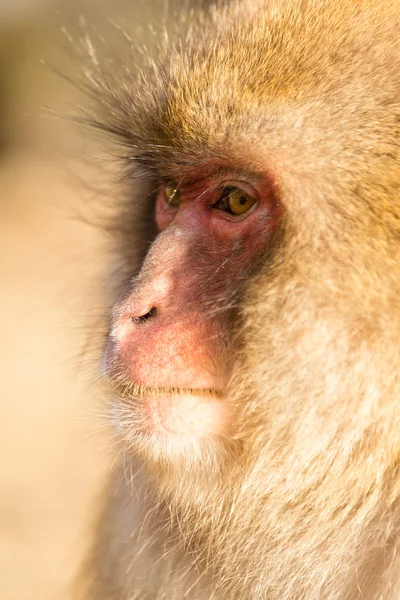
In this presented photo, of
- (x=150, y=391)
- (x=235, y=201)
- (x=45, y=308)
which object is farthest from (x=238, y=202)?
(x=45, y=308)

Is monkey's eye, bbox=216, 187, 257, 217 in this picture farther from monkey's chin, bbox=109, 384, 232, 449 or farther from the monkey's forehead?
monkey's chin, bbox=109, 384, 232, 449

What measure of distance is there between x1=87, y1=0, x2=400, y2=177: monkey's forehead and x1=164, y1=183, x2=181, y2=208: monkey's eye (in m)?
0.12

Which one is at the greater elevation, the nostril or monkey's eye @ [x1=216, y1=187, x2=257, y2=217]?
monkey's eye @ [x1=216, y1=187, x2=257, y2=217]

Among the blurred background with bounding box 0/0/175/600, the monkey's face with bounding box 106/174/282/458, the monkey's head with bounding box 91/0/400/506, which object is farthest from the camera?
the blurred background with bounding box 0/0/175/600

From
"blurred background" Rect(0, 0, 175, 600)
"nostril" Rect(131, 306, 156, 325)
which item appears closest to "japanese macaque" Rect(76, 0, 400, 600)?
"nostril" Rect(131, 306, 156, 325)

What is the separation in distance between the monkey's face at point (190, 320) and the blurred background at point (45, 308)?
0.31 m

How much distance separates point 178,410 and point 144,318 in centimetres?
18

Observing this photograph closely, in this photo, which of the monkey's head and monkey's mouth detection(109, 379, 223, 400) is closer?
the monkey's head

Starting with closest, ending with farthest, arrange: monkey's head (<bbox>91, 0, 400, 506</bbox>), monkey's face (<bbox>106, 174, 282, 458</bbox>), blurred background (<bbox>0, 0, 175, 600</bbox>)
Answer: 1. monkey's head (<bbox>91, 0, 400, 506</bbox>)
2. monkey's face (<bbox>106, 174, 282, 458</bbox>)
3. blurred background (<bbox>0, 0, 175, 600</bbox>)

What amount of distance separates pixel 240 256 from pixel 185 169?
270 millimetres

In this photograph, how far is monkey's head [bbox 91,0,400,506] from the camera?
4.50ft

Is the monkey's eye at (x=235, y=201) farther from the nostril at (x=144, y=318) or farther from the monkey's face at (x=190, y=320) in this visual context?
the nostril at (x=144, y=318)

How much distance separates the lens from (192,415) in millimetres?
1548

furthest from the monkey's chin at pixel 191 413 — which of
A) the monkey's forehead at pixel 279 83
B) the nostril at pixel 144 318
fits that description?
the monkey's forehead at pixel 279 83
